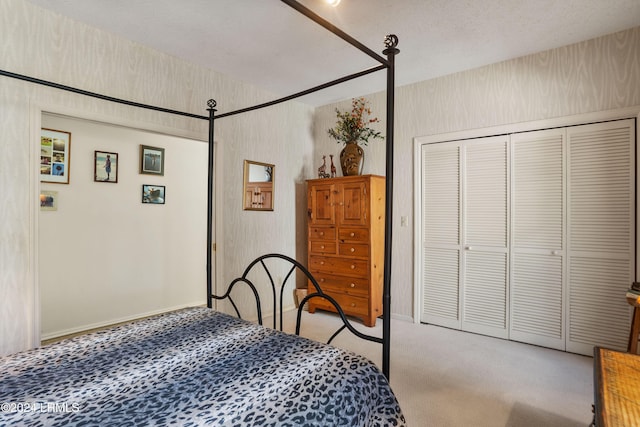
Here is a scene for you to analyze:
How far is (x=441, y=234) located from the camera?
3.48 meters

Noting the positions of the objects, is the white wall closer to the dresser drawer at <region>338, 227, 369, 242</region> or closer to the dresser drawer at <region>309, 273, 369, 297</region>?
the dresser drawer at <region>309, 273, 369, 297</region>

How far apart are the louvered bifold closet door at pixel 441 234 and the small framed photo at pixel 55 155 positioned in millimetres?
3736

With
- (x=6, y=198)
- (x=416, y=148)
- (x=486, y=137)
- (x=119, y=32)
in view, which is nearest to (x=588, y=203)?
(x=486, y=137)

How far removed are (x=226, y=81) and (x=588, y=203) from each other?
137 inches

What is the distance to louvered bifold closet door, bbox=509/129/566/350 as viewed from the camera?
286 centimetres

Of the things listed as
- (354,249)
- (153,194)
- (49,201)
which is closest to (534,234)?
(354,249)

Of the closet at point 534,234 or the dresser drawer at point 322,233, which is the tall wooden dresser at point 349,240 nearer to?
the dresser drawer at point 322,233

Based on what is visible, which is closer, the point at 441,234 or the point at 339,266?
the point at 441,234

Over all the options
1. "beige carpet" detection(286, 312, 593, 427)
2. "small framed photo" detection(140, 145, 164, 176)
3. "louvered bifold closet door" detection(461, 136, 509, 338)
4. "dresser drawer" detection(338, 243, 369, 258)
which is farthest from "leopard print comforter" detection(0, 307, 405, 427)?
"small framed photo" detection(140, 145, 164, 176)

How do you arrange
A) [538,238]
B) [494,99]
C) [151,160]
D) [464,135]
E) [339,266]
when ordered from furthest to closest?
[151,160] → [339,266] → [464,135] → [494,99] → [538,238]

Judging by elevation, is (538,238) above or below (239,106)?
below

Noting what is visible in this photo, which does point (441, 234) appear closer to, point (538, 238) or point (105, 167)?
point (538, 238)

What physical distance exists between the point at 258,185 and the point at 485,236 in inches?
94.6

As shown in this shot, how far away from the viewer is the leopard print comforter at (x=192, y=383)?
94 cm
